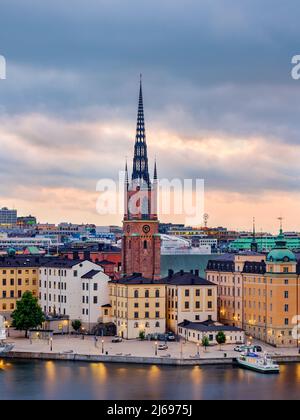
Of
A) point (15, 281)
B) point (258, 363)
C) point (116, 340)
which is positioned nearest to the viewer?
point (258, 363)

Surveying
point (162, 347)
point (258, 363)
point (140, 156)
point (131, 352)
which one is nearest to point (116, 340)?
point (162, 347)

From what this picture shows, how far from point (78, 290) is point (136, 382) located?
57.6 ft

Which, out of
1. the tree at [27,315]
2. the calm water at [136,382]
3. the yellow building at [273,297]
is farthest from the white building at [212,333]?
the tree at [27,315]

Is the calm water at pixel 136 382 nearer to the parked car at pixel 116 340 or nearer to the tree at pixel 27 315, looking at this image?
the parked car at pixel 116 340

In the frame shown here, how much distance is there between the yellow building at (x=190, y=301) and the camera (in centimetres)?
5959

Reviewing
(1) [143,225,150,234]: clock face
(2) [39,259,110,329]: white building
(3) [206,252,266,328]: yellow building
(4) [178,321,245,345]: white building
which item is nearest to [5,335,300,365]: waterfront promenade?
(4) [178,321,245,345]: white building

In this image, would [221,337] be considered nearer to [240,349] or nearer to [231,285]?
[240,349]

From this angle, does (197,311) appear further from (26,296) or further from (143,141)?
(143,141)

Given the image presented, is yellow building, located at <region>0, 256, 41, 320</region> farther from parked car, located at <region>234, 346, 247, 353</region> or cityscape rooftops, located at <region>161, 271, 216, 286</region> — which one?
parked car, located at <region>234, 346, 247, 353</region>

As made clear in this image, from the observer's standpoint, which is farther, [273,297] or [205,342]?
[273,297]

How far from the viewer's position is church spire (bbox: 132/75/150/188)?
2849 inches

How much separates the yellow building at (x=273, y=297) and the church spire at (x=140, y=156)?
14.1 meters

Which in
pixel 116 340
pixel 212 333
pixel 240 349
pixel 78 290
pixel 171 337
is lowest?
pixel 240 349

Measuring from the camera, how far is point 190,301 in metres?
59.8
